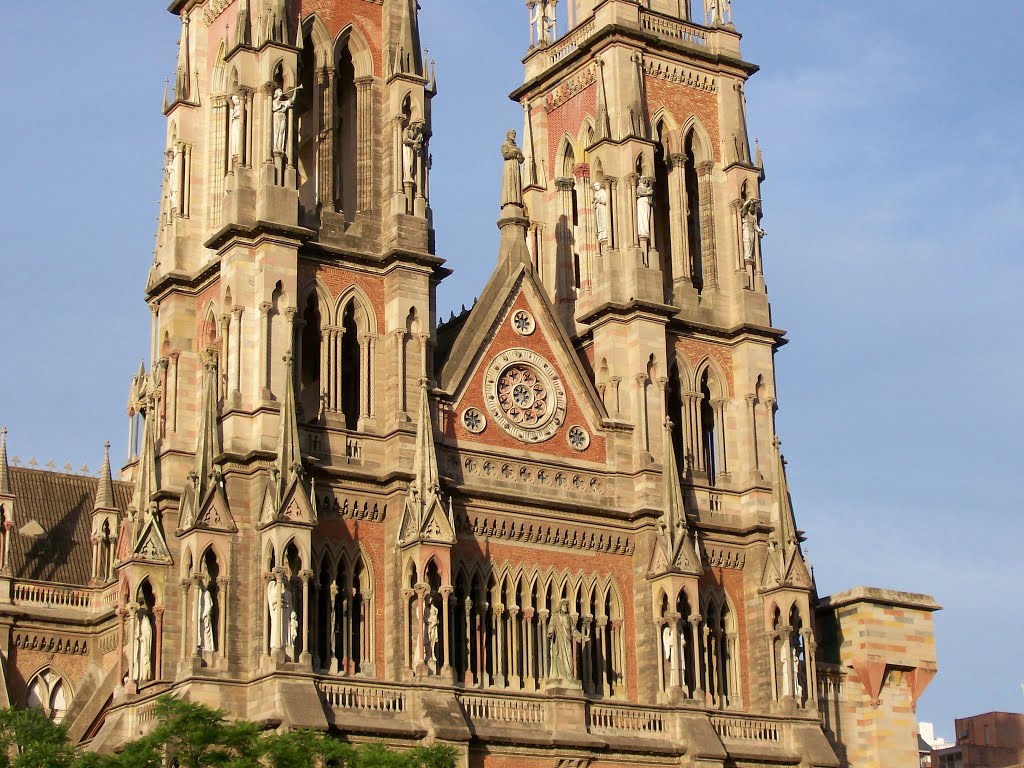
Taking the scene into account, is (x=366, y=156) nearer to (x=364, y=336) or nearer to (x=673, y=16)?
(x=364, y=336)

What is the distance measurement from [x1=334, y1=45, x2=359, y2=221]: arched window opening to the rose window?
6270mm

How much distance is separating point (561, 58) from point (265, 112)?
43.1 ft

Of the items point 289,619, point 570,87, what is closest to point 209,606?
point 289,619

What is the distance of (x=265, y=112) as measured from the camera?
178 feet

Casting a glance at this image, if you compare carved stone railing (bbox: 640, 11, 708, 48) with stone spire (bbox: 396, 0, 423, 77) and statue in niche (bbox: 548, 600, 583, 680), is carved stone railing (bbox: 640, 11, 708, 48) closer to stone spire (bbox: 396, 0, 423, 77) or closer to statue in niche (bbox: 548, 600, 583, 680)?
stone spire (bbox: 396, 0, 423, 77)

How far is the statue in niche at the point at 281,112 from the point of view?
5412cm

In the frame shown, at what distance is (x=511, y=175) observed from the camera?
58500 millimetres

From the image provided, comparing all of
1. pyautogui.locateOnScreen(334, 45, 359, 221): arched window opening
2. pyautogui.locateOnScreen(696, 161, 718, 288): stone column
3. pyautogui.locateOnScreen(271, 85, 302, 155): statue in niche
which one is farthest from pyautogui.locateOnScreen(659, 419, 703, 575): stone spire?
pyautogui.locateOnScreen(271, 85, 302, 155): statue in niche

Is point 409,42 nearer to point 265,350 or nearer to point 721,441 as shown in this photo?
point 265,350

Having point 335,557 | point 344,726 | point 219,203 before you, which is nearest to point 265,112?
point 219,203

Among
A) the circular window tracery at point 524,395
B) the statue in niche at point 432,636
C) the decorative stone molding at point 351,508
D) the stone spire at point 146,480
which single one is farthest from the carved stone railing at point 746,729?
the stone spire at point 146,480

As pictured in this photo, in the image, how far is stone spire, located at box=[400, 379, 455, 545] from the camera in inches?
1994

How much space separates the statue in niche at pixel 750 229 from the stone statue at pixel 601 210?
4634 millimetres

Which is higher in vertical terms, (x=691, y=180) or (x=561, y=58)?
(x=561, y=58)
